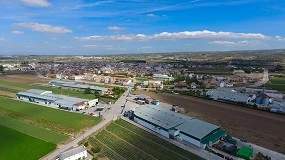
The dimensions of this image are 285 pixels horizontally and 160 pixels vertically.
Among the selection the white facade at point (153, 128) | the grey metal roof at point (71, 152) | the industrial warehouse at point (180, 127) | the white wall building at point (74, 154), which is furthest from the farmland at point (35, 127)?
the industrial warehouse at point (180, 127)

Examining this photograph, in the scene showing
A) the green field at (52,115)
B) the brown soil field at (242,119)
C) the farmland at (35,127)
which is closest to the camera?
the farmland at (35,127)

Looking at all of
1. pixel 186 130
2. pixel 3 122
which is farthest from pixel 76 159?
pixel 3 122

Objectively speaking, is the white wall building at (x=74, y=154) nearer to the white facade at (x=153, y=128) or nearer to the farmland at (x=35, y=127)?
the farmland at (x=35, y=127)

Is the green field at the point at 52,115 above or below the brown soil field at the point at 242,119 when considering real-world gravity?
above

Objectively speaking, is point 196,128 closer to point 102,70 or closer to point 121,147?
point 121,147

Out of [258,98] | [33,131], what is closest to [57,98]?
[33,131]
